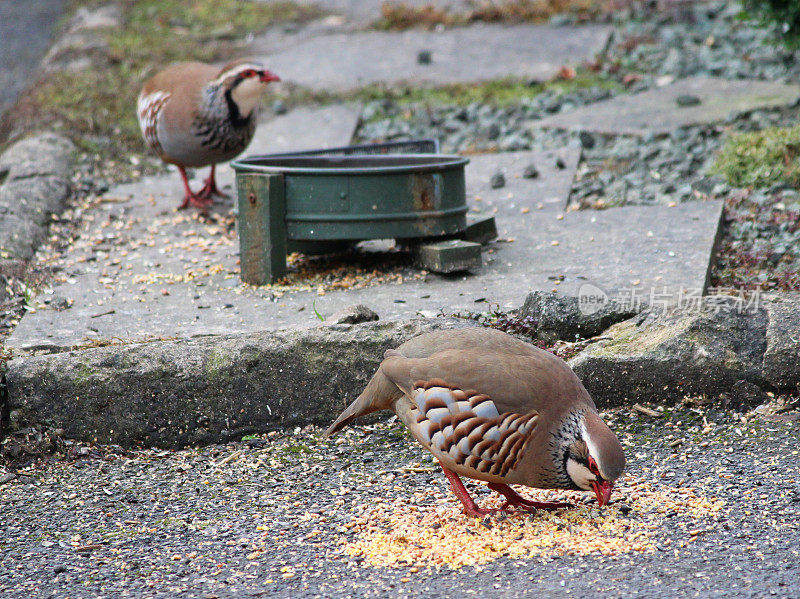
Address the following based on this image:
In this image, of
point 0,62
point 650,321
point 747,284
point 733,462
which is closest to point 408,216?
point 650,321

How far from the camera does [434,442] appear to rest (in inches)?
118

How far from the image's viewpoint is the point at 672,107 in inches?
293

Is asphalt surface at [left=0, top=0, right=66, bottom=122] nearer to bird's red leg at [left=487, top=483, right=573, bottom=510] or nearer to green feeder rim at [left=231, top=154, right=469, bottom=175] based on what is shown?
green feeder rim at [left=231, top=154, right=469, bottom=175]

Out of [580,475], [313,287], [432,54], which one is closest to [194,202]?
[313,287]

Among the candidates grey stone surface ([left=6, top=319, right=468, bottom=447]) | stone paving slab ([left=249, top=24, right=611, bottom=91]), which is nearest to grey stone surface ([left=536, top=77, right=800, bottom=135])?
stone paving slab ([left=249, top=24, right=611, bottom=91])

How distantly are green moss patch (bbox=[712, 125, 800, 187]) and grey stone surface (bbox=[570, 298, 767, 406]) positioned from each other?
85.6 inches

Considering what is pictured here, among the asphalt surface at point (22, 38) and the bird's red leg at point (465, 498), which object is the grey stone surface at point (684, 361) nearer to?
the bird's red leg at point (465, 498)

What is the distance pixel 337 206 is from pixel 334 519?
1802 millimetres

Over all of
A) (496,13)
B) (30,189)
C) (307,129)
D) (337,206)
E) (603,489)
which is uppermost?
(496,13)

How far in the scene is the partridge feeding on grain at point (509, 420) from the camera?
288cm

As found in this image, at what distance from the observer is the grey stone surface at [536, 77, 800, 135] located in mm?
7055

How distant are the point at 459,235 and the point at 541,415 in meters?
2.14

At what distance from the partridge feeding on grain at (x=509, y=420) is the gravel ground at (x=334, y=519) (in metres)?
0.23

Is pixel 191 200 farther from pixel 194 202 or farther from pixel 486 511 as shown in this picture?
pixel 486 511
